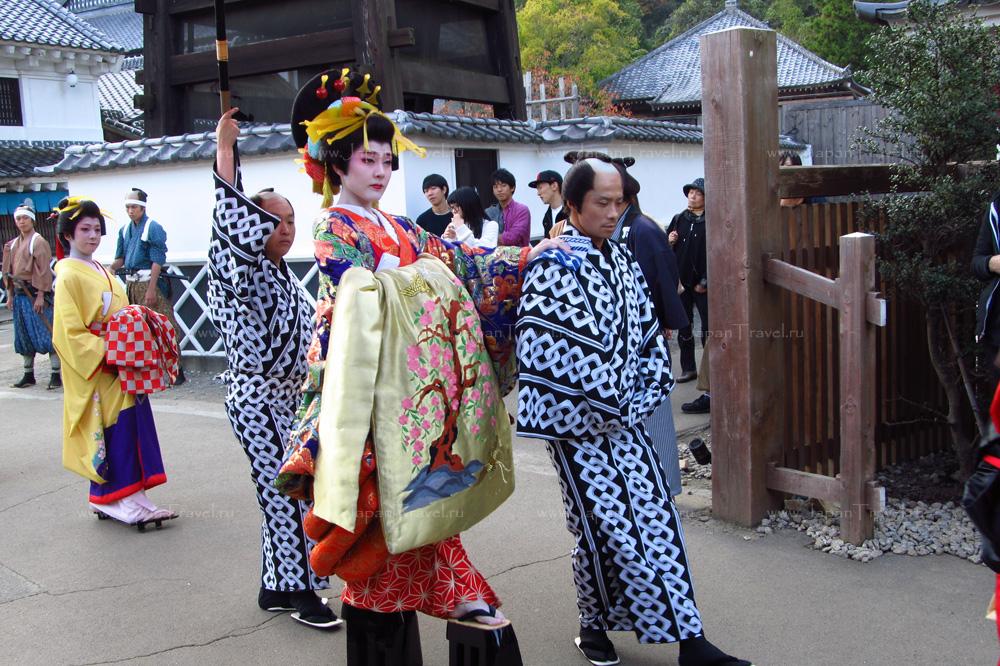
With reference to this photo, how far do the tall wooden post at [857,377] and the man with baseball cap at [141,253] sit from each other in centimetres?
671

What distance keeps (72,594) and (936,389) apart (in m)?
4.56

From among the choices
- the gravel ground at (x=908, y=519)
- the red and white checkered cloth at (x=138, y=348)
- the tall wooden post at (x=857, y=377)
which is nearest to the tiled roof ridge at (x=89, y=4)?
the red and white checkered cloth at (x=138, y=348)

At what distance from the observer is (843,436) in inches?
164

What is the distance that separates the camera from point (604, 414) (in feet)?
10.2

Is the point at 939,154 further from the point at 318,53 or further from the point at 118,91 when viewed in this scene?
the point at 118,91

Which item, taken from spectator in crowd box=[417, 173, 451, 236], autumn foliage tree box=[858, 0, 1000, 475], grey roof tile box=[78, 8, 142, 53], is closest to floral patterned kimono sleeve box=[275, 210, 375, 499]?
autumn foliage tree box=[858, 0, 1000, 475]

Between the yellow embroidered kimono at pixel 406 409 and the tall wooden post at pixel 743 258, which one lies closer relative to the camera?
the yellow embroidered kimono at pixel 406 409

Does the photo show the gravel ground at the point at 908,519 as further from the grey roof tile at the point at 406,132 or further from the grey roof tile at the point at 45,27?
the grey roof tile at the point at 45,27

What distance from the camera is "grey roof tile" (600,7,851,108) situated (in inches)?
1055

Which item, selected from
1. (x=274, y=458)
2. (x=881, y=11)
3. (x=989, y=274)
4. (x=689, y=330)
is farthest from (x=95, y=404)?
(x=881, y=11)

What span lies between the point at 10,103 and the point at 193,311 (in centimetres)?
1515

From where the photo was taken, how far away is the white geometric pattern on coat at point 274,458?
12.6ft

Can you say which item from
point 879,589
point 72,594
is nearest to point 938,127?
point 879,589

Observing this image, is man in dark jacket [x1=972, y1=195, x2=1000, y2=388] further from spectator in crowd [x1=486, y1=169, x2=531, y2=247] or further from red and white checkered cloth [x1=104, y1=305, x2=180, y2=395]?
spectator in crowd [x1=486, y1=169, x2=531, y2=247]
